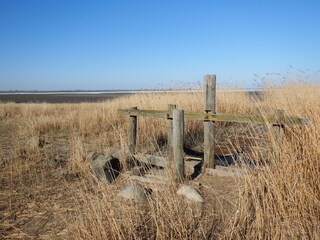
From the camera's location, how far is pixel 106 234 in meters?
2.67

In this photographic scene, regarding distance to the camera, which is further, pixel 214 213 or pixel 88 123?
pixel 88 123

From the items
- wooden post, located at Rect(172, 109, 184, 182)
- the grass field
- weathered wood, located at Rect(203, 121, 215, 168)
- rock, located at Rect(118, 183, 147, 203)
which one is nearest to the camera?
the grass field

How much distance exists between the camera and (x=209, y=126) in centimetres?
536

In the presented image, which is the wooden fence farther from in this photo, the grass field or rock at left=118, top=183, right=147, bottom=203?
rock at left=118, top=183, right=147, bottom=203

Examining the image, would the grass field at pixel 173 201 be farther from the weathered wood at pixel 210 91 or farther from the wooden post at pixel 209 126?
the weathered wood at pixel 210 91

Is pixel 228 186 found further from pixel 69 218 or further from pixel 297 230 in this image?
pixel 69 218

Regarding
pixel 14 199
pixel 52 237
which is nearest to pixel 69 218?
pixel 52 237

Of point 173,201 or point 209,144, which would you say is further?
point 209,144

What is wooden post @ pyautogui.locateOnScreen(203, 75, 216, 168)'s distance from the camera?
5.37 m

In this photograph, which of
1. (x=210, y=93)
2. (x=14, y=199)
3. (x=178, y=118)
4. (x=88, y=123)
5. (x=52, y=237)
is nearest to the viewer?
(x=52, y=237)

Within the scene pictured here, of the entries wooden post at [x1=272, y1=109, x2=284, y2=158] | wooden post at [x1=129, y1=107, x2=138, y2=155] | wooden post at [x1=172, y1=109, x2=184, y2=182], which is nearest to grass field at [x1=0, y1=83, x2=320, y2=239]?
wooden post at [x1=272, y1=109, x2=284, y2=158]

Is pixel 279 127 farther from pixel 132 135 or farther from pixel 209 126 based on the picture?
pixel 132 135

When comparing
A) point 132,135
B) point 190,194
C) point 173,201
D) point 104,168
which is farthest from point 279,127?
point 132,135

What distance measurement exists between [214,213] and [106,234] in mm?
1458
